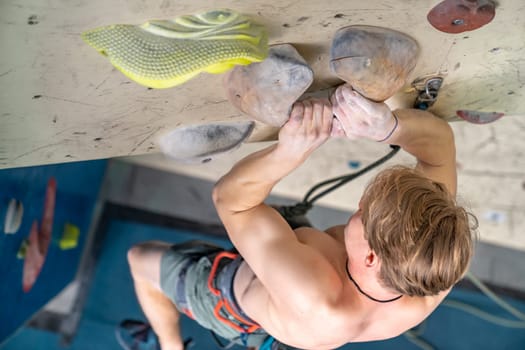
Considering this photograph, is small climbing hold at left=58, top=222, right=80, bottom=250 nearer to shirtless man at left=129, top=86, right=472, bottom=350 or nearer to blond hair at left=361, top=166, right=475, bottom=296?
shirtless man at left=129, top=86, right=472, bottom=350

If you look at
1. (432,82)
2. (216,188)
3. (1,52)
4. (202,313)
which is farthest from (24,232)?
(432,82)

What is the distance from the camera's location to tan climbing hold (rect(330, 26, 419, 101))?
2.13 ft

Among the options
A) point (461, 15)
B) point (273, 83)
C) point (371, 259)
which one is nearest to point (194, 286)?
point (371, 259)

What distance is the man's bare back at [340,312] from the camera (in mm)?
810

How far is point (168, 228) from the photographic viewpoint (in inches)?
67.5

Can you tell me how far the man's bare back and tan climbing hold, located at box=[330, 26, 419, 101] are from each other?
0.27 m

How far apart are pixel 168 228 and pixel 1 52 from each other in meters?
1.20

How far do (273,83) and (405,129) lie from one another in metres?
0.21

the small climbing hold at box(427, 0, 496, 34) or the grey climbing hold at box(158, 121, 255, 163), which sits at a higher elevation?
the small climbing hold at box(427, 0, 496, 34)

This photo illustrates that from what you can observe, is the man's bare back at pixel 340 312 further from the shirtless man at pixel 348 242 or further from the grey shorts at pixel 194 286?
the grey shorts at pixel 194 286

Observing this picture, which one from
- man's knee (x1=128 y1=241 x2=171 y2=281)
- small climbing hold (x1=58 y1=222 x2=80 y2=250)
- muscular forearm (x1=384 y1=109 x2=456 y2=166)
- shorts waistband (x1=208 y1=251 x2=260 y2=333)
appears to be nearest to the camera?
muscular forearm (x1=384 y1=109 x2=456 y2=166)

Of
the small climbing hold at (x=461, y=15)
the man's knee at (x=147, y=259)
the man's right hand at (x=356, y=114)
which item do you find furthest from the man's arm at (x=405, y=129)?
the man's knee at (x=147, y=259)

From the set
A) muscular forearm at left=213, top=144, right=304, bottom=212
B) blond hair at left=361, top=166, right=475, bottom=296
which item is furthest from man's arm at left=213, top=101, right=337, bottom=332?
blond hair at left=361, top=166, right=475, bottom=296

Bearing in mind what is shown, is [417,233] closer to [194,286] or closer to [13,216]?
[194,286]
